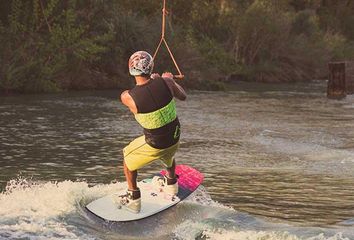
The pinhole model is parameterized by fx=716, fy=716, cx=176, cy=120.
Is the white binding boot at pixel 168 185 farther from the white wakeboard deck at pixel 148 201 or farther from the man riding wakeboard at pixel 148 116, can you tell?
the man riding wakeboard at pixel 148 116

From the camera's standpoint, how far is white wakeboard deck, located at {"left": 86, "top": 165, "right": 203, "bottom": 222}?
354 inches

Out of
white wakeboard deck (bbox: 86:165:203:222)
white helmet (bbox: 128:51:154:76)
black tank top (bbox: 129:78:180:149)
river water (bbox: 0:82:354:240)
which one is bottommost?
river water (bbox: 0:82:354:240)

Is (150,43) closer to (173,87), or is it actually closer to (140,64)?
(173,87)

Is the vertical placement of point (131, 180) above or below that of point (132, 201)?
above

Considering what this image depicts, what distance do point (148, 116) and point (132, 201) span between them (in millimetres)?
1103

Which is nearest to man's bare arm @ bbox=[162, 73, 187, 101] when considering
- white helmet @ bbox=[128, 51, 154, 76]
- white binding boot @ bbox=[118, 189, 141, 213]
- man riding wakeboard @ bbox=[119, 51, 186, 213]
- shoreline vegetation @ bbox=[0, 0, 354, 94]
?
man riding wakeboard @ bbox=[119, 51, 186, 213]

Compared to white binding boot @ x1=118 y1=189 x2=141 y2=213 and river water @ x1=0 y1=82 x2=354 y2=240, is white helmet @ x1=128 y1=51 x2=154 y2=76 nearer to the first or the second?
white binding boot @ x1=118 y1=189 x2=141 y2=213

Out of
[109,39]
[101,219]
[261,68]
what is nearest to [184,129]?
[101,219]

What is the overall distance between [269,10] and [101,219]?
3873 cm

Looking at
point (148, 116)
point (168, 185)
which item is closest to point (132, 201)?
point (168, 185)

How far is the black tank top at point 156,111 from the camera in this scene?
905 centimetres

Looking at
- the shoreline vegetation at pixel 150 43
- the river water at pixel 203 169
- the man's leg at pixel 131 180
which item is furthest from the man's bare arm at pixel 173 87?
the shoreline vegetation at pixel 150 43

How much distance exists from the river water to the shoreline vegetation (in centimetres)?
440

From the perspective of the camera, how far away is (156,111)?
29.8 feet
